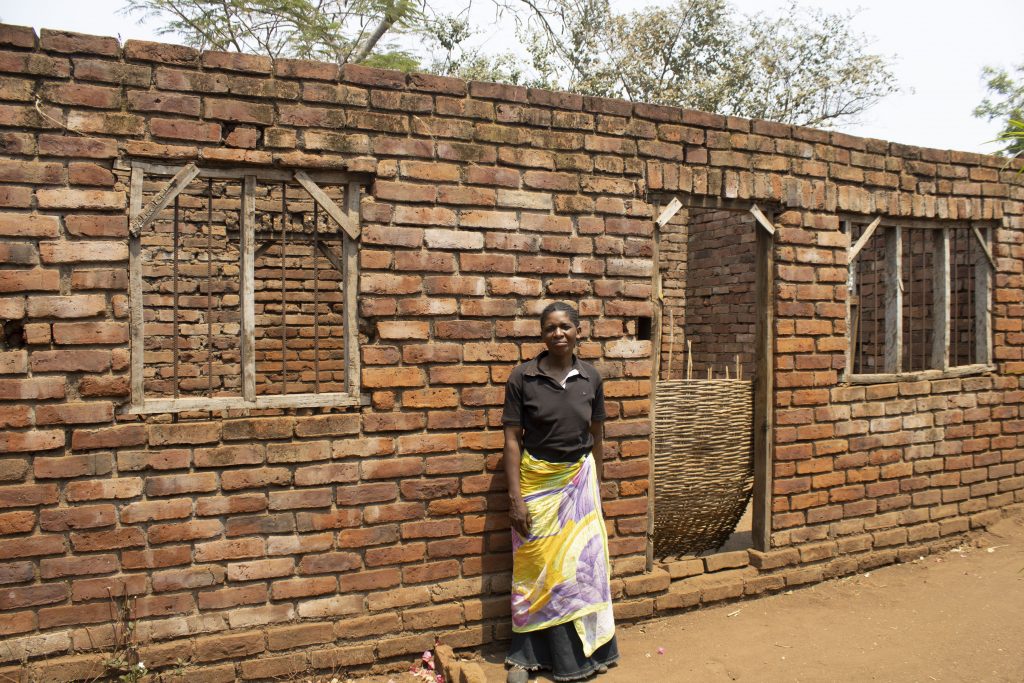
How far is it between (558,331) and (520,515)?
2.85 ft

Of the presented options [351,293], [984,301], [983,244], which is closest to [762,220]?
[983,244]

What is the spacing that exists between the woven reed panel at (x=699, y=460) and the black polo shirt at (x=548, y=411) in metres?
1.03

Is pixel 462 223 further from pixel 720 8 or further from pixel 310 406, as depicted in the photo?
pixel 720 8

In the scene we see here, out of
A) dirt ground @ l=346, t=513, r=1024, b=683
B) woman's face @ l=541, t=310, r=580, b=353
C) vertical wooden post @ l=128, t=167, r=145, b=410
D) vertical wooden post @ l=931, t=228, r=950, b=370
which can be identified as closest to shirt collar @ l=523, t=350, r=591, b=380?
woman's face @ l=541, t=310, r=580, b=353

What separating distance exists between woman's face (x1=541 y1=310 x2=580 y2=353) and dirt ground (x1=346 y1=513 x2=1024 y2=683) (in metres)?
1.59

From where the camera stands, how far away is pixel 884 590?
15.2ft

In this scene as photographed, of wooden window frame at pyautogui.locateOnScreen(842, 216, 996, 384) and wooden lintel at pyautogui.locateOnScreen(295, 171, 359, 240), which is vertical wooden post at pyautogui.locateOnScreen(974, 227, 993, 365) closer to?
wooden window frame at pyautogui.locateOnScreen(842, 216, 996, 384)

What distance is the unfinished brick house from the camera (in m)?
3.02

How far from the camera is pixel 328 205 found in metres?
3.40

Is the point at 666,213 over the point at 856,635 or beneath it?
over

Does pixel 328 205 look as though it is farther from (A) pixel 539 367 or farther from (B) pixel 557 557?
(B) pixel 557 557

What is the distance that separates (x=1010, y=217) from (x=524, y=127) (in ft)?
13.2

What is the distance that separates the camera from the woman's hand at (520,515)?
11.0ft

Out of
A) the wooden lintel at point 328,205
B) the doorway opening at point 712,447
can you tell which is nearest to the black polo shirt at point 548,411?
the doorway opening at point 712,447
